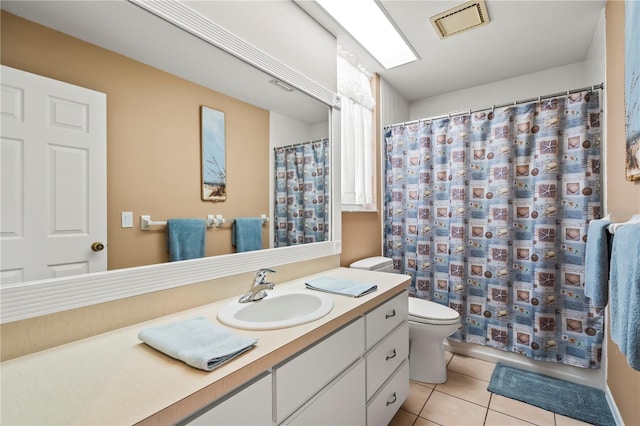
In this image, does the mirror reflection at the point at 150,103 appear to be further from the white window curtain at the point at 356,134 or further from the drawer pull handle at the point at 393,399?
the drawer pull handle at the point at 393,399

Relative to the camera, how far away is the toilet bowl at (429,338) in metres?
1.89

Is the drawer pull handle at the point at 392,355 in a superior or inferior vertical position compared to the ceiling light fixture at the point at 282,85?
inferior

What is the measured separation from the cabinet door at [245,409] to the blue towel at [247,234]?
Result: 0.68 metres

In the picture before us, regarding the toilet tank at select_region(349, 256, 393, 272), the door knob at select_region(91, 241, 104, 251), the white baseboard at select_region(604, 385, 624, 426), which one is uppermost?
the door knob at select_region(91, 241, 104, 251)

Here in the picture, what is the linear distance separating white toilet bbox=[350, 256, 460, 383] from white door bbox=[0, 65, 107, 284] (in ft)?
5.87

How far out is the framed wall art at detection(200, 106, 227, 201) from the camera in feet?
3.98

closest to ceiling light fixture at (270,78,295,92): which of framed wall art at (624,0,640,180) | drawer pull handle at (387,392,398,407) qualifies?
framed wall art at (624,0,640,180)

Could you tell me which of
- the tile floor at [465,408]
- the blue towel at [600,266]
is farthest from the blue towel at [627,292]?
the tile floor at [465,408]

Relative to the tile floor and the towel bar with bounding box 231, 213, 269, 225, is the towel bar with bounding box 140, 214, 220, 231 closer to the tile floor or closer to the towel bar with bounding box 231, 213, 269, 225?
the towel bar with bounding box 231, 213, 269, 225

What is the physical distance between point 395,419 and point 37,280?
69.7 inches

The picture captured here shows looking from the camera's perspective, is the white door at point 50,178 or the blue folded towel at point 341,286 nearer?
the white door at point 50,178

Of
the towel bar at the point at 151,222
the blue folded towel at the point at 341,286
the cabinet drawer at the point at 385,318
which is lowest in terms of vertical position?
the cabinet drawer at the point at 385,318

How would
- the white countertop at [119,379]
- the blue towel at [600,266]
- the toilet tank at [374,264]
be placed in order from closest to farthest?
1. the white countertop at [119,379]
2. the blue towel at [600,266]
3. the toilet tank at [374,264]

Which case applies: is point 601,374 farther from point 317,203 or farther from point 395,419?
point 317,203
